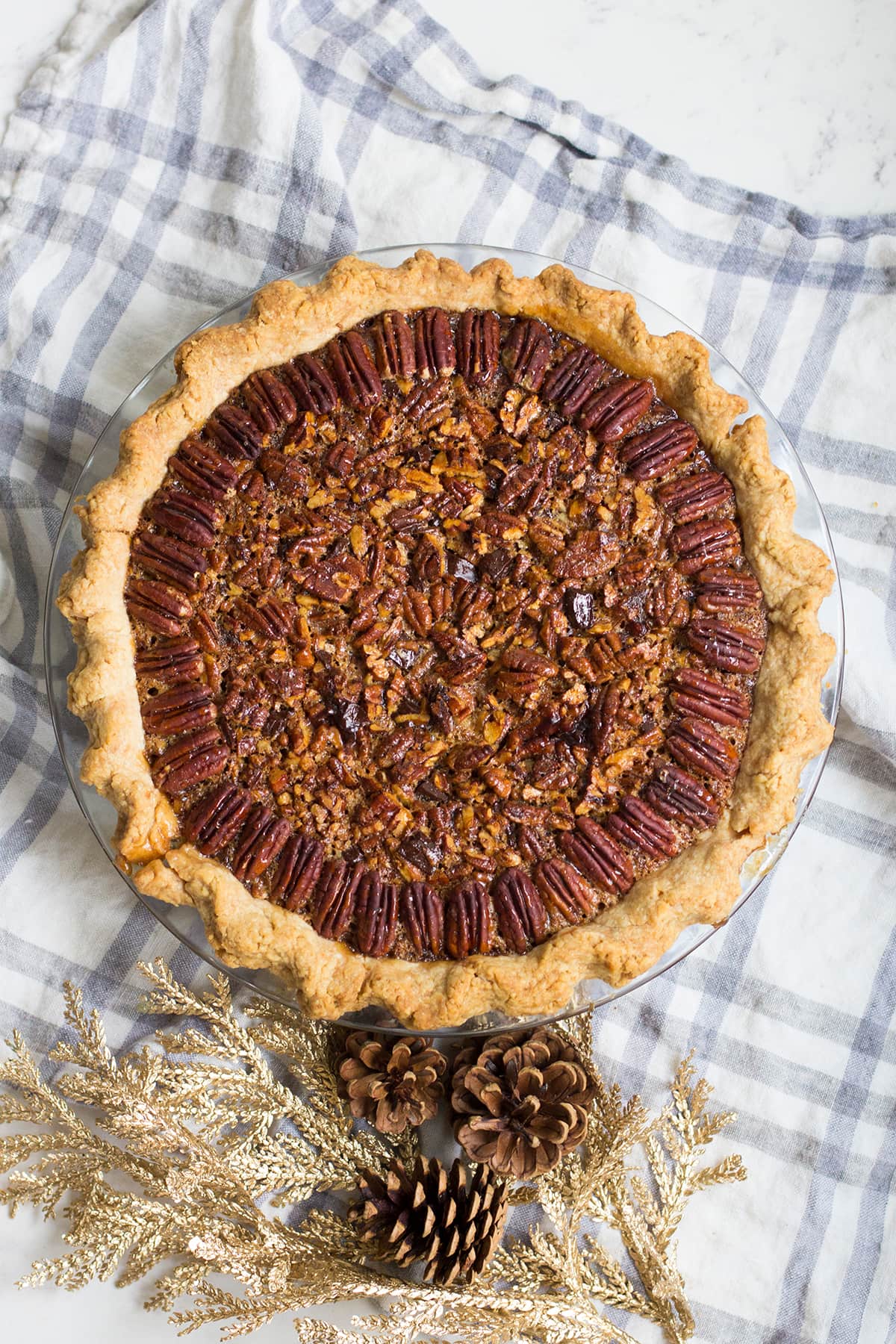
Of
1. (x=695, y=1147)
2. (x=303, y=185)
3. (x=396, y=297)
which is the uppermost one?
(x=303, y=185)

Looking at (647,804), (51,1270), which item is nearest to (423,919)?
(647,804)

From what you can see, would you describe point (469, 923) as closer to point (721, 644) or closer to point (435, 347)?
point (721, 644)

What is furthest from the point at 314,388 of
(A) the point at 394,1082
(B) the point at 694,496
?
(A) the point at 394,1082

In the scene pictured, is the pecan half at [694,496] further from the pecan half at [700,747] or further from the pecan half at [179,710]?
the pecan half at [179,710]

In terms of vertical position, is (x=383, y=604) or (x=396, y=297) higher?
(x=396, y=297)

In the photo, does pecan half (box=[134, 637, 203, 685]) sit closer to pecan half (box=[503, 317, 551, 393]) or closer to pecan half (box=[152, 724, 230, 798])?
pecan half (box=[152, 724, 230, 798])

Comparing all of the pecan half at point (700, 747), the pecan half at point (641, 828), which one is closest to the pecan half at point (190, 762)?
the pecan half at point (641, 828)

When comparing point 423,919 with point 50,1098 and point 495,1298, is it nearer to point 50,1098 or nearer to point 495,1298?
point 495,1298
